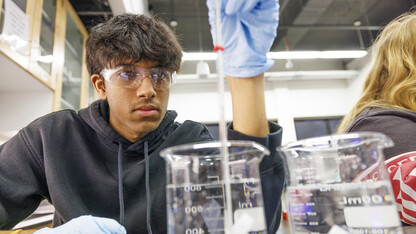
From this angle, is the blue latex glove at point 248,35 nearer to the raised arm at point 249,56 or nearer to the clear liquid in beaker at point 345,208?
the raised arm at point 249,56

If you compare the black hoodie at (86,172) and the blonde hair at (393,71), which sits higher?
the blonde hair at (393,71)

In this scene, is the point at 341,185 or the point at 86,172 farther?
the point at 86,172

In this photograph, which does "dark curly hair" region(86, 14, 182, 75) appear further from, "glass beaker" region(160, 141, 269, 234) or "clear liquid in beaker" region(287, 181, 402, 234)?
"clear liquid in beaker" region(287, 181, 402, 234)

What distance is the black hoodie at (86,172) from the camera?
97cm

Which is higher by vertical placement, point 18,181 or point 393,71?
point 393,71

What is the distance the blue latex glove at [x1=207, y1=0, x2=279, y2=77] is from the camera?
598 mm

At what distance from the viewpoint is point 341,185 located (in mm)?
447

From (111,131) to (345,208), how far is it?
87 centimetres

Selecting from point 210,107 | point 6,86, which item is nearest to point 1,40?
point 6,86

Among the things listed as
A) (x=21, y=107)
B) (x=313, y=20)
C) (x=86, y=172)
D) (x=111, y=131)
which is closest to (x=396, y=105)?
(x=111, y=131)

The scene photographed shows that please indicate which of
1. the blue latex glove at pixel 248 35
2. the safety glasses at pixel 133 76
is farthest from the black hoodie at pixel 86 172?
the blue latex glove at pixel 248 35

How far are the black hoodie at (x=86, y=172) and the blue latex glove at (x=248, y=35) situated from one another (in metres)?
0.58

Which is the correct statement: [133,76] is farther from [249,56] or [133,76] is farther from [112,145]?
[249,56]

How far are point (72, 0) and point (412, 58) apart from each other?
296 cm
